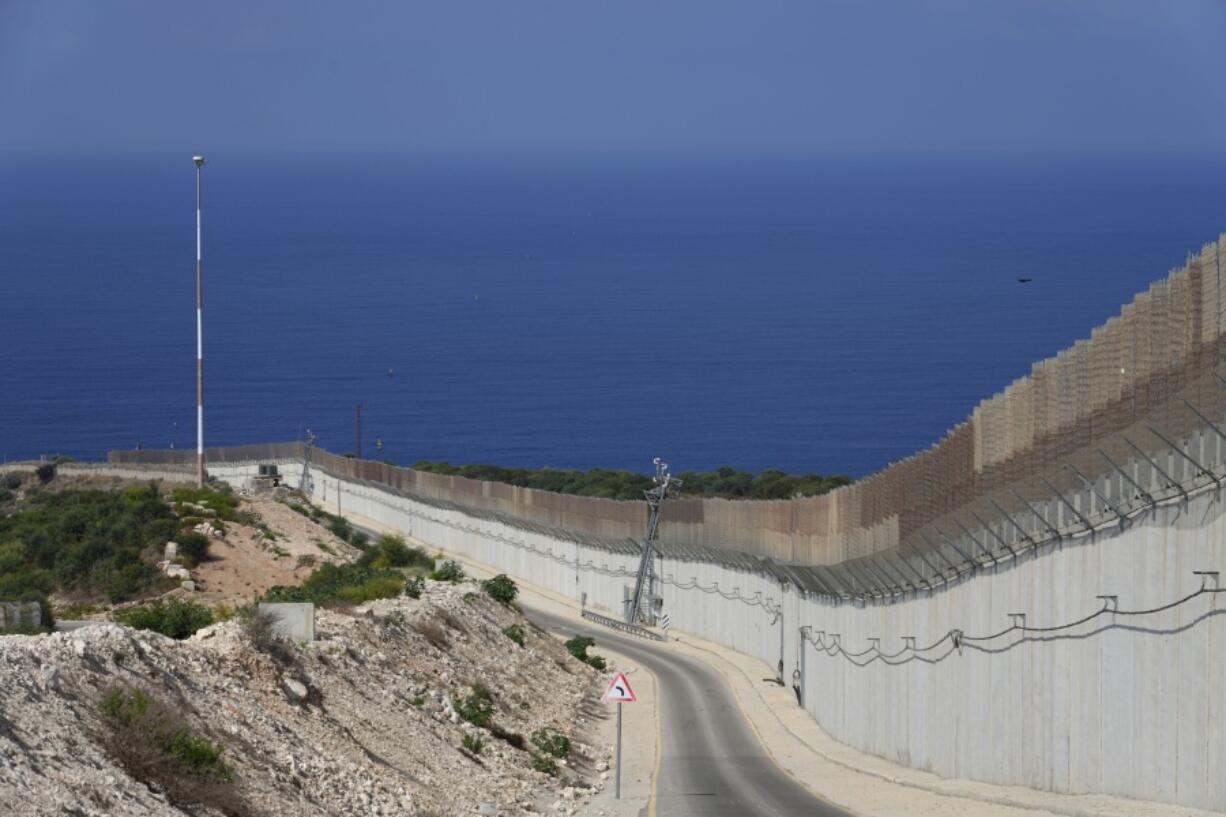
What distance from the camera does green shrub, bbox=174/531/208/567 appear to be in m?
50.0

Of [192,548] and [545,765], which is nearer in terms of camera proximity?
→ [545,765]

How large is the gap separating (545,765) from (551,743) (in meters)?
1.69

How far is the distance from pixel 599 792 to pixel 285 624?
16.3 feet

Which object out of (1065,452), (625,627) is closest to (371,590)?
(1065,452)

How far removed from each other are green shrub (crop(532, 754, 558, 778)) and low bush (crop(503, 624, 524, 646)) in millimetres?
11431

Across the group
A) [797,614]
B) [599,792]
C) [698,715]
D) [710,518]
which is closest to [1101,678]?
[599,792]

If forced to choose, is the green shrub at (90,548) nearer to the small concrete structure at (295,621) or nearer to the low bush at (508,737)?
the low bush at (508,737)

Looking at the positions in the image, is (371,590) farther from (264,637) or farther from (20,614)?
(264,637)

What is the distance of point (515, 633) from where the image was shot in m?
43.3

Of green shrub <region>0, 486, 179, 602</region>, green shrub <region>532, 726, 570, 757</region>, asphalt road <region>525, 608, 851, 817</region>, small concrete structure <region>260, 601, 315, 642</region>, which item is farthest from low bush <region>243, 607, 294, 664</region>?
green shrub <region>0, 486, 179, 602</region>

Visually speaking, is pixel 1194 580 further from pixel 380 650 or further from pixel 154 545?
pixel 154 545

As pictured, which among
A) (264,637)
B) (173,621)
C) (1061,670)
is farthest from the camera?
(173,621)

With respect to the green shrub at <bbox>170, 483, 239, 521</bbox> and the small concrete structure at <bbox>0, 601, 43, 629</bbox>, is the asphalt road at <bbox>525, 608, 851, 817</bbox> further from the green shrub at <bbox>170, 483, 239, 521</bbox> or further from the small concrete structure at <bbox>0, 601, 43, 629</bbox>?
the green shrub at <bbox>170, 483, 239, 521</bbox>

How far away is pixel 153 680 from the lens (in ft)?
73.0
